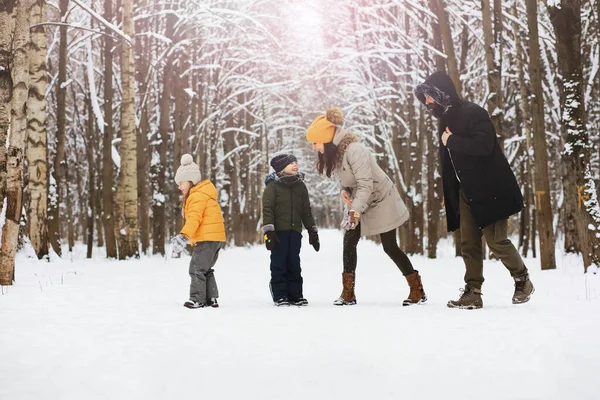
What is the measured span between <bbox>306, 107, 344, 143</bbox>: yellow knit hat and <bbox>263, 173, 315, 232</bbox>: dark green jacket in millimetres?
601

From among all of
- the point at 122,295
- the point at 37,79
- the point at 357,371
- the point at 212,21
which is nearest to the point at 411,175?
the point at 212,21

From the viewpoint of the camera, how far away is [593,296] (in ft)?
→ 18.2

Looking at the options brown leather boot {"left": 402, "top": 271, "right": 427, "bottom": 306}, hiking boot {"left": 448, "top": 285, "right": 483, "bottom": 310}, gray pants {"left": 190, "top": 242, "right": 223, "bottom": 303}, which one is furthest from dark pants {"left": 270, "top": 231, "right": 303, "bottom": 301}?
hiking boot {"left": 448, "top": 285, "right": 483, "bottom": 310}

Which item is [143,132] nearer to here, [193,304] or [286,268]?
[286,268]

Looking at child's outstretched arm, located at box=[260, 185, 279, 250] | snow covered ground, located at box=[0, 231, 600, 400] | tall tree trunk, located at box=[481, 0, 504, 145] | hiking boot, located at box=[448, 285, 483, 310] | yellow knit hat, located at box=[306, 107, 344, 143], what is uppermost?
tall tree trunk, located at box=[481, 0, 504, 145]

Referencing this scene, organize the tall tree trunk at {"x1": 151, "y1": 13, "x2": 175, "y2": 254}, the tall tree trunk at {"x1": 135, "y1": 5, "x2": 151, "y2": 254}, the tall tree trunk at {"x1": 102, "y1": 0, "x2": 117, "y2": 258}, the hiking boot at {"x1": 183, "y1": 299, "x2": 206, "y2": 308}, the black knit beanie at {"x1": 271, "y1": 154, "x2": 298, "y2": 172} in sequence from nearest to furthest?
the hiking boot at {"x1": 183, "y1": 299, "x2": 206, "y2": 308}, the black knit beanie at {"x1": 271, "y1": 154, "x2": 298, "y2": 172}, the tall tree trunk at {"x1": 102, "y1": 0, "x2": 117, "y2": 258}, the tall tree trunk at {"x1": 151, "y1": 13, "x2": 175, "y2": 254}, the tall tree trunk at {"x1": 135, "y1": 5, "x2": 151, "y2": 254}

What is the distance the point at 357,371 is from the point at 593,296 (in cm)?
358

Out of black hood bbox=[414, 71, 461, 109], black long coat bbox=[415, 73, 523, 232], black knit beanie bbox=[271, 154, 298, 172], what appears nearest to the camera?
black long coat bbox=[415, 73, 523, 232]

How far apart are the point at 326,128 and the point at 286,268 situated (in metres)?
1.49

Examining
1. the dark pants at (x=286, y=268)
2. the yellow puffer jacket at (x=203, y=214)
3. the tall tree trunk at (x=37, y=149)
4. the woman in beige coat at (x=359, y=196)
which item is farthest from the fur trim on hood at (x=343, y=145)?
the tall tree trunk at (x=37, y=149)

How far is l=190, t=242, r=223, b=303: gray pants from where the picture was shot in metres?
5.57

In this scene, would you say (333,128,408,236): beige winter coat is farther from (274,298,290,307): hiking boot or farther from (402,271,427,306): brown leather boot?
(274,298,290,307): hiking boot

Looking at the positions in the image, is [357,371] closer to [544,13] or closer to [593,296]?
[593,296]

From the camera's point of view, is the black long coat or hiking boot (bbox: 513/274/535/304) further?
hiking boot (bbox: 513/274/535/304)
